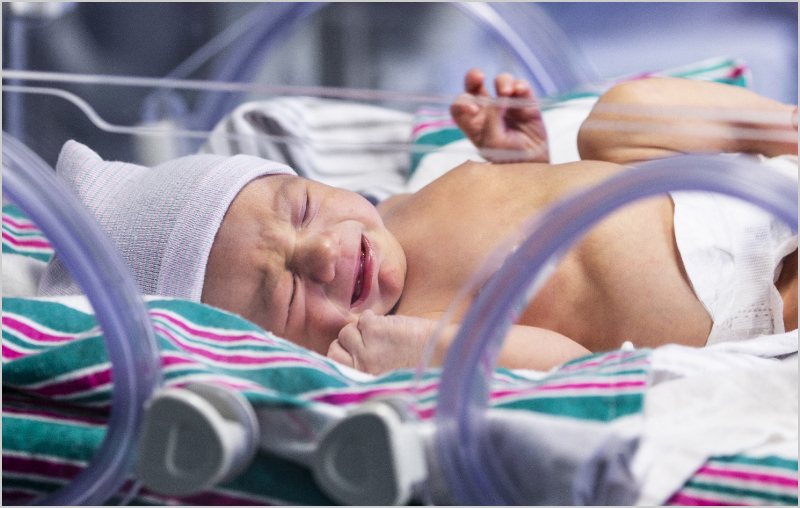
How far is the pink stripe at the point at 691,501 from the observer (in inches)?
17.5

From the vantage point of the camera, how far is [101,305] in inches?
17.6

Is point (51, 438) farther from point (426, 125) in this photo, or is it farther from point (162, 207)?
point (426, 125)

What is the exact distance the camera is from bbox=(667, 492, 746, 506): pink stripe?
1.46 feet

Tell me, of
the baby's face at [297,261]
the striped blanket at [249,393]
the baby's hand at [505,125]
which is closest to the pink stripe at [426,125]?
the baby's hand at [505,125]

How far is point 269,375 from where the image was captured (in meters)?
0.52

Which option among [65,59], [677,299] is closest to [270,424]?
[677,299]

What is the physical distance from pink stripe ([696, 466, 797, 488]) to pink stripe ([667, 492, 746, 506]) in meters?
0.02

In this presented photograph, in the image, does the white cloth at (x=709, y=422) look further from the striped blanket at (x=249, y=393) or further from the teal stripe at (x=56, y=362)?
the teal stripe at (x=56, y=362)

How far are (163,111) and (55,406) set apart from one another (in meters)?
0.49

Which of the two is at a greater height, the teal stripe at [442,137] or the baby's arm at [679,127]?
the baby's arm at [679,127]

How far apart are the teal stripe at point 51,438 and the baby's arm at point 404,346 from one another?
25cm

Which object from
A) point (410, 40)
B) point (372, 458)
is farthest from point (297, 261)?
point (410, 40)

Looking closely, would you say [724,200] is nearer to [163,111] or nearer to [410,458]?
[410,458]

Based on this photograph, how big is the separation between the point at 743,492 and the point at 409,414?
228 millimetres
